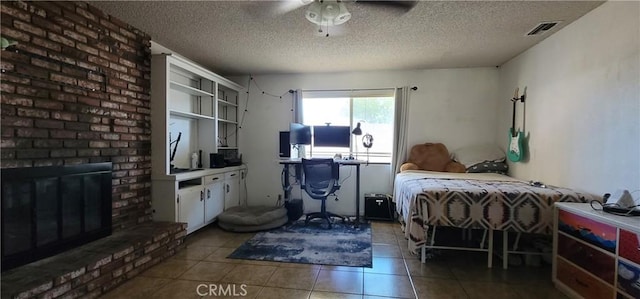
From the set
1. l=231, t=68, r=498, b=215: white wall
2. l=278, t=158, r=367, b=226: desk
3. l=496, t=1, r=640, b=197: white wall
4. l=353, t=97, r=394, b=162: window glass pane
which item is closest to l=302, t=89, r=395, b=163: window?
l=353, t=97, r=394, b=162: window glass pane

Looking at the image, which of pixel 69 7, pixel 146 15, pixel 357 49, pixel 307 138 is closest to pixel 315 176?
pixel 307 138

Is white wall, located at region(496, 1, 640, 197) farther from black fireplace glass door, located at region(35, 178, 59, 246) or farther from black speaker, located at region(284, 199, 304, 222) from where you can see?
black fireplace glass door, located at region(35, 178, 59, 246)

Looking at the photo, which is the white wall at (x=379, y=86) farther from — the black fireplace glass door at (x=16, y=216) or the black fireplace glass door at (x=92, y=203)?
the black fireplace glass door at (x=16, y=216)

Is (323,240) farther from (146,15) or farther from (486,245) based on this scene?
(146,15)

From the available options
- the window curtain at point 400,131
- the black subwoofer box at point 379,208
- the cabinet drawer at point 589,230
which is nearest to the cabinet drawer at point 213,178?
the black subwoofer box at point 379,208

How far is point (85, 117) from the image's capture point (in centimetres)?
234

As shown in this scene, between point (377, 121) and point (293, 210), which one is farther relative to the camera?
point (377, 121)

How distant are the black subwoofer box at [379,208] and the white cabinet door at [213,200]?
2.05 metres

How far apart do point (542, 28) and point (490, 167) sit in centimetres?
176

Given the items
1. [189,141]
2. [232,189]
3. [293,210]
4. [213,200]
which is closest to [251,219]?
[213,200]

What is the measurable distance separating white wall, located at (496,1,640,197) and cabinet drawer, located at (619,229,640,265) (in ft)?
1.84

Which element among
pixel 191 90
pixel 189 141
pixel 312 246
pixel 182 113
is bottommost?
pixel 312 246

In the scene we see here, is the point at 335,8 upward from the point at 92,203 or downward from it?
upward

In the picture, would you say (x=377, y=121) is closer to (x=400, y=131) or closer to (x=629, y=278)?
(x=400, y=131)
